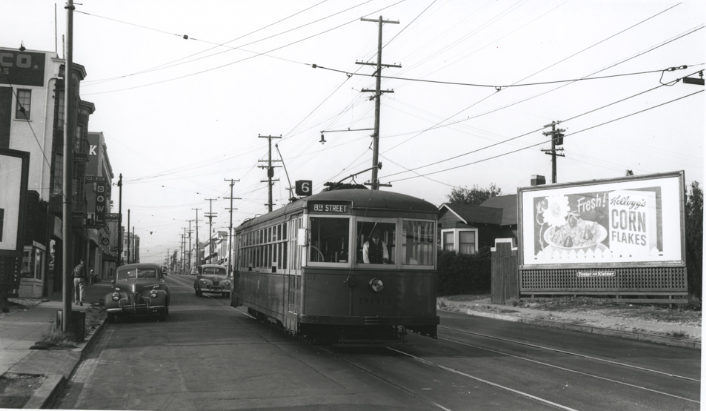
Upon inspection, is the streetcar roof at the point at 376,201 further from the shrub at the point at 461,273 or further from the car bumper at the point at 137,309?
the shrub at the point at 461,273

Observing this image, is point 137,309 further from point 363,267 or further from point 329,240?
point 363,267

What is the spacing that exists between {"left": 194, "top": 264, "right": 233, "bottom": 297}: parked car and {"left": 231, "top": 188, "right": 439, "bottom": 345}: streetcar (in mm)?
23247

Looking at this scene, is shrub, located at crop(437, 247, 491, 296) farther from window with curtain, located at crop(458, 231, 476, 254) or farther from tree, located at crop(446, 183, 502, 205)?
tree, located at crop(446, 183, 502, 205)

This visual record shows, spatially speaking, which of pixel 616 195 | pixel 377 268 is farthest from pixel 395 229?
pixel 616 195

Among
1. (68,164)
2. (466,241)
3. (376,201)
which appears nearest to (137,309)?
(68,164)

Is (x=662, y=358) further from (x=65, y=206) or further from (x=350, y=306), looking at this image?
(x=65, y=206)

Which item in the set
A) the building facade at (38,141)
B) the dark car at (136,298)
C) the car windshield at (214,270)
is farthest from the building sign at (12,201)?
the car windshield at (214,270)

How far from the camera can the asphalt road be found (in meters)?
8.49

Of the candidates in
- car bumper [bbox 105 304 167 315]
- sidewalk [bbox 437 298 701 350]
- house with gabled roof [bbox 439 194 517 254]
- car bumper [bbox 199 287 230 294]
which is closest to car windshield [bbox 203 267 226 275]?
car bumper [bbox 199 287 230 294]

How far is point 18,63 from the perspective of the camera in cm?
2623

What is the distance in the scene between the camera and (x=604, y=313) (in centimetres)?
2342

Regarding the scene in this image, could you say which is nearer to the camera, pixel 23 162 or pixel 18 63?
pixel 23 162

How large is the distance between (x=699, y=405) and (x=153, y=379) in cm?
735

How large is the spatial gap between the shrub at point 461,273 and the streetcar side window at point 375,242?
22620mm
